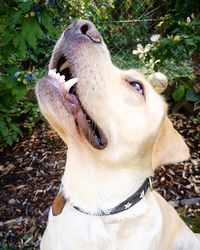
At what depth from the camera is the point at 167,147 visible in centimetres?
211

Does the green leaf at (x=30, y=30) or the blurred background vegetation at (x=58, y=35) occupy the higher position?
the green leaf at (x=30, y=30)

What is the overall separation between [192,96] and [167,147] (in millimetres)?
1359

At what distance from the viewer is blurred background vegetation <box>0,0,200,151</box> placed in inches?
112

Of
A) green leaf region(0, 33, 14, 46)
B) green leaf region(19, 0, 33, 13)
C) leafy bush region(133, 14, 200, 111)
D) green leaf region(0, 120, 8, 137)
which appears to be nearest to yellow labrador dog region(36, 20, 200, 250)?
green leaf region(19, 0, 33, 13)

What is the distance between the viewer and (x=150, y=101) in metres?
2.16

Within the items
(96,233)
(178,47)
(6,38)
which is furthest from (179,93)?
(96,233)

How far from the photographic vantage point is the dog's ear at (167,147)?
210 centimetres

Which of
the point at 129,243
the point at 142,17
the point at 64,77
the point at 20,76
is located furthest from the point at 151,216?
the point at 142,17

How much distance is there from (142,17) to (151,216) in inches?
154

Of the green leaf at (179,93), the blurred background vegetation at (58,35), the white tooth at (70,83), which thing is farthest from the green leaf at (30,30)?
the green leaf at (179,93)

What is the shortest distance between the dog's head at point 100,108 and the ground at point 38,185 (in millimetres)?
1432

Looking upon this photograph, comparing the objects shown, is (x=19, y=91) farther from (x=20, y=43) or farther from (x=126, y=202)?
(x=126, y=202)

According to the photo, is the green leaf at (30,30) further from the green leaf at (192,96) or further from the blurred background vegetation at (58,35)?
the green leaf at (192,96)

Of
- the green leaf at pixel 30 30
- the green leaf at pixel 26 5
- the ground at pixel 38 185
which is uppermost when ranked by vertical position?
the green leaf at pixel 26 5
